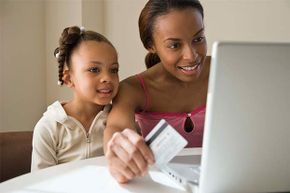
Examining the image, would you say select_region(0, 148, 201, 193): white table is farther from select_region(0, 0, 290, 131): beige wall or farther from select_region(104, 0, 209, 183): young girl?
select_region(0, 0, 290, 131): beige wall

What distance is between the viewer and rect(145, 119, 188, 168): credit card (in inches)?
22.7

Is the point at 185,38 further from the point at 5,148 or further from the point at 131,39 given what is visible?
the point at 131,39

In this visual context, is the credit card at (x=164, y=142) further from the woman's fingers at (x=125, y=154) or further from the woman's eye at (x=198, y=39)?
the woman's eye at (x=198, y=39)

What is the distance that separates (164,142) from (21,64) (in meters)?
1.97

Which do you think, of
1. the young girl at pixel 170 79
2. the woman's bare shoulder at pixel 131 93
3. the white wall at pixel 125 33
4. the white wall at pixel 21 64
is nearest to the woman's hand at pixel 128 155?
the young girl at pixel 170 79

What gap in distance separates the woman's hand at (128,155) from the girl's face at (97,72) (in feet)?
1.66

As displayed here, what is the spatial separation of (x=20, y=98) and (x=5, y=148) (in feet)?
4.12

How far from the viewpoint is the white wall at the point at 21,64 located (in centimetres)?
224

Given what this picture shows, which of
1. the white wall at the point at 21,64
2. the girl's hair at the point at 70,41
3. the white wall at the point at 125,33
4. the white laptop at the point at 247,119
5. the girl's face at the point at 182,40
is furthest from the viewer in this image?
the white wall at the point at 125,33

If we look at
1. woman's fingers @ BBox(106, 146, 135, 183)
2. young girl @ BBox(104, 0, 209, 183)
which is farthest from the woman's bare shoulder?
woman's fingers @ BBox(106, 146, 135, 183)

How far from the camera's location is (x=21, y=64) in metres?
2.37

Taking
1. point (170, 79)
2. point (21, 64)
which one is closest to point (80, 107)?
point (170, 79)

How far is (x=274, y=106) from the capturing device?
1.69ft

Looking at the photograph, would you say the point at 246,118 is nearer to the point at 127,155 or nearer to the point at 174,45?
the point at 127,155
